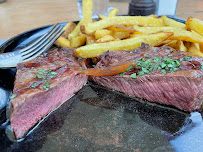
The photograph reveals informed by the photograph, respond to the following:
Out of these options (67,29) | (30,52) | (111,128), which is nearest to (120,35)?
(67,29)

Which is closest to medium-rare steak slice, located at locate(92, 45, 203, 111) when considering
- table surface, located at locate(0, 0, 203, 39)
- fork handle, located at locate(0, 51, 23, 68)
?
fork handle, located at locate(0, 51, 23, 68)

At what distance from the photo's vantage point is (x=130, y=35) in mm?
2094

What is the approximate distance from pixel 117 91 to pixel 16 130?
944 millimetres

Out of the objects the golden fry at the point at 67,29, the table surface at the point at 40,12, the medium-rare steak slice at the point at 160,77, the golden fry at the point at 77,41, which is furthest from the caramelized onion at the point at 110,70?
the table surface at the point at 40,12

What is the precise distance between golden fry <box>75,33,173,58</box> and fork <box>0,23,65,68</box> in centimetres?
49

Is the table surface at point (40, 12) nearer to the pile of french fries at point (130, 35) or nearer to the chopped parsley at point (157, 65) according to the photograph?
the pile of french fries at point (130, 35)

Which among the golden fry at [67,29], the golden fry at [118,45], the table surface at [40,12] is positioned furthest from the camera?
the table surface at [40,12]

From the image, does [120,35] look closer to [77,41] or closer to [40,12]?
[77,41]

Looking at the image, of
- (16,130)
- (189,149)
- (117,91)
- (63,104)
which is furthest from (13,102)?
(189,149)

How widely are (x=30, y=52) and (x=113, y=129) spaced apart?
132cm

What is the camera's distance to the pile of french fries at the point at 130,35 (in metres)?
1.88

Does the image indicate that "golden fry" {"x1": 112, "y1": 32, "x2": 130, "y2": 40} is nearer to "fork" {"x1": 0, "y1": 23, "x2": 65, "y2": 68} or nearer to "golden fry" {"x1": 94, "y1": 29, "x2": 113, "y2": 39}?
"golden fry" {"x1": 94, "y1": 29, "x2": 113, "y2": 39}

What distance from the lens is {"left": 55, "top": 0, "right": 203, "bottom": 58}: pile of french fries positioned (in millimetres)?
1876

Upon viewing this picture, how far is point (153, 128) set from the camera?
4.57 ft
